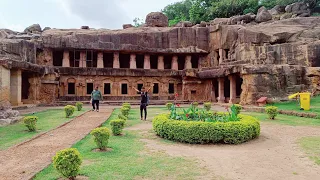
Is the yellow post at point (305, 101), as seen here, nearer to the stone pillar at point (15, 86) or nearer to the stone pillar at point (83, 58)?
the stone pillar at point (15, 86)

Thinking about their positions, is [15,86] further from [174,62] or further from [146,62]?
[174,62]

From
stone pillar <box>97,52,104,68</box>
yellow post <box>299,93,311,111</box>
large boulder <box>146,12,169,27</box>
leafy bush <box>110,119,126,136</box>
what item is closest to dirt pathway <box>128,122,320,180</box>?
leafy bush <box>110,119,126,136</box>

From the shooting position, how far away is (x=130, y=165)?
6.40 meters

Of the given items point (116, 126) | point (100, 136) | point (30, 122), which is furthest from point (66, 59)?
point (100, 136)

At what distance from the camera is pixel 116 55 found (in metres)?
33.4

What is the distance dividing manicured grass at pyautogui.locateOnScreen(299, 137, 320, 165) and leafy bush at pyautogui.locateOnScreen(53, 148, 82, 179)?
19.4 ft

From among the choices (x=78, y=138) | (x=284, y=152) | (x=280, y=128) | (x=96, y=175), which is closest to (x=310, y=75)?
(x=280, y=128)

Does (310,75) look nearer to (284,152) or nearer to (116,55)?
(284,152)

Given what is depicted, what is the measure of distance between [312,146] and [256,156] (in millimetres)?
2525

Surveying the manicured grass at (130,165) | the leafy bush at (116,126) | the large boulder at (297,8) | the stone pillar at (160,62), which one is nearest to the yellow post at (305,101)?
the leafy bush at (116,126)

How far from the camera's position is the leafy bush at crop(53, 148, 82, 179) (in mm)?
5258

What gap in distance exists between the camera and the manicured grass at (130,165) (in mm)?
5676

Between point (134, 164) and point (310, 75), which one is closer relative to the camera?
point (134, 164)

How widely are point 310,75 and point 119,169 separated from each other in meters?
21.5
